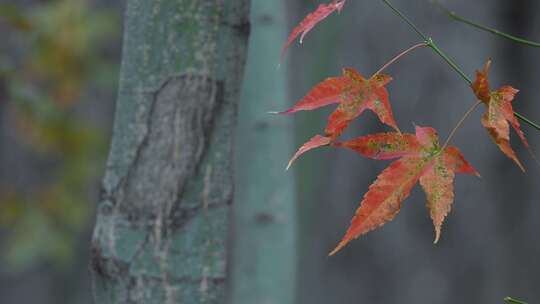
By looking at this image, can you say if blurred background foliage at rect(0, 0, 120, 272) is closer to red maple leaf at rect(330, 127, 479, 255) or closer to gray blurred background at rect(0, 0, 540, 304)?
gray blurred background at rect(0, 0, 540, 304)

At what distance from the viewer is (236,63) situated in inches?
54.7

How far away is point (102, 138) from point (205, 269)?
2753mm

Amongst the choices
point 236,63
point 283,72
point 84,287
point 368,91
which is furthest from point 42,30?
point 84,287

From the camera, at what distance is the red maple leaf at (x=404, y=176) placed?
101 cm

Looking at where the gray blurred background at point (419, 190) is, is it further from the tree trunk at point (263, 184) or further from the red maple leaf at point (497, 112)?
the red maple leaf at point (497, 112)

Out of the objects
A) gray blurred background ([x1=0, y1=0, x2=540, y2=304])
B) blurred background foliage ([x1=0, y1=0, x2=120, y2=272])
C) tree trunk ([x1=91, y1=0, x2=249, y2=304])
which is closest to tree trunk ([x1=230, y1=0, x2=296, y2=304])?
tree trunk ([x1=91, y1=0, x2=249, y2=304])

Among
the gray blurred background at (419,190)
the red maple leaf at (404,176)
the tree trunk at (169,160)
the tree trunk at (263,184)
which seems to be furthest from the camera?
the gray blurred background at (419,190)

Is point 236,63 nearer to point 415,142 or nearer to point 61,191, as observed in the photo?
point 415,142

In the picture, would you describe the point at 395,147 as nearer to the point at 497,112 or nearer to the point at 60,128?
the point at 497,112

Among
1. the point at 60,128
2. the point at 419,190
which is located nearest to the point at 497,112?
the point at 60,128

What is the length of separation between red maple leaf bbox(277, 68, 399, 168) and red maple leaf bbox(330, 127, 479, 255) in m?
0.03

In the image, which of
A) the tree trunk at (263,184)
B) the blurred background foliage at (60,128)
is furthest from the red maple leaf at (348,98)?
the blurred background foliage at (60,128)

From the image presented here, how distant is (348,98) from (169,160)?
375 mm

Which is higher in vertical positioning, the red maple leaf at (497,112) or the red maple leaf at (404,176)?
the red maple leaf at (497,112)
